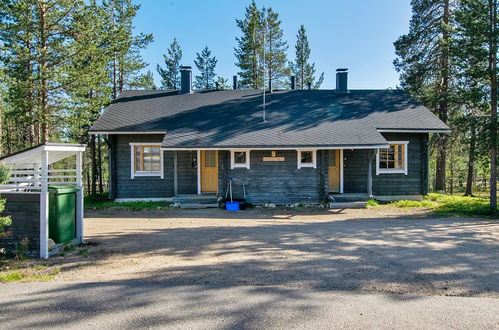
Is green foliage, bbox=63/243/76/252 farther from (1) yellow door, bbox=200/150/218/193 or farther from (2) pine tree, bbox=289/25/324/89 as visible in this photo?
(2) pine tree, bbox=289/25/324/89

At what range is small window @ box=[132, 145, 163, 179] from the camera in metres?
14.8

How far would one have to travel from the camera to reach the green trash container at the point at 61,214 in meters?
6.30

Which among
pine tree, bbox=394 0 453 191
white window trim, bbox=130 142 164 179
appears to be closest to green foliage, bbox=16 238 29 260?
white window trim, bbox=130 142 164 179

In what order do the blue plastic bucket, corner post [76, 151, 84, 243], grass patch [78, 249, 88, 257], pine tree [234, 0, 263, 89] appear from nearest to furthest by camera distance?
grass patch [78, 249, 88, 257]
corner post [76, 151, 84, 243]
the blue plastic bucket
pine tree [234, 0, 263, 89]

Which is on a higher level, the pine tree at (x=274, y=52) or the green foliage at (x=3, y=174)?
the pine tree at (x=274, y=52)

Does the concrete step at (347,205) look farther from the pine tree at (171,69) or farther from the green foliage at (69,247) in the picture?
the pine tree at (171,69)

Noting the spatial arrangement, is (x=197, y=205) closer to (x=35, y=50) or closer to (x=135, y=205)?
(x=135, y=205)

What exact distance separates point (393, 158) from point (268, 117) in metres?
5.90

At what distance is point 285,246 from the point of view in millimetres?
6742

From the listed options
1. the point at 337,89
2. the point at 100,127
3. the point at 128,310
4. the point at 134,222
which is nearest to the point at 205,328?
the point at 128,310

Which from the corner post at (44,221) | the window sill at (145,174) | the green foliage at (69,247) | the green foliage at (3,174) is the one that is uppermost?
the green foliage at (3,174)

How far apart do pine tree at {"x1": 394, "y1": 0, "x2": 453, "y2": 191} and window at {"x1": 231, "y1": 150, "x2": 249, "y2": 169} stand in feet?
40.0

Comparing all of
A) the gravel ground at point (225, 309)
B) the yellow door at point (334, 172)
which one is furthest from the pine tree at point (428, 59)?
the gravel ground at point (225, 309)

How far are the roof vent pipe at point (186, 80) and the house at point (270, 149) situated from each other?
5.86 ft
